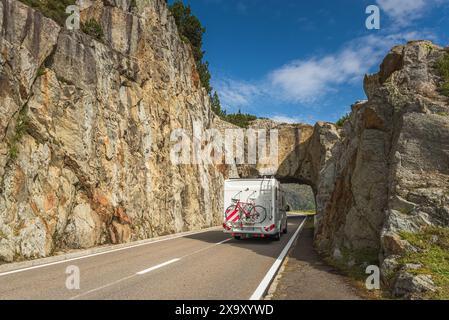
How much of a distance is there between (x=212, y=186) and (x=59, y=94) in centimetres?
2427

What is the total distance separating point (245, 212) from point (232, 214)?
747 mm

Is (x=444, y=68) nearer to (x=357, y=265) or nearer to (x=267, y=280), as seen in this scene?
(x=357, y=265)

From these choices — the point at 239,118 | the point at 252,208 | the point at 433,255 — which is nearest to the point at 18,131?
the point at 252,208

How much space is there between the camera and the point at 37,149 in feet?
50.9

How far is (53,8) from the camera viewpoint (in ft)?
76.5

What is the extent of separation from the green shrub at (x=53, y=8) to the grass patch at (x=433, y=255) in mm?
22609

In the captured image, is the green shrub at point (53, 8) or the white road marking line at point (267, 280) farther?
the green shrub at point (53, 8)

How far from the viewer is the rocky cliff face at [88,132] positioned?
14.5 m

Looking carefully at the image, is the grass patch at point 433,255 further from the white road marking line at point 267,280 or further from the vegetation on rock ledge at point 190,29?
the vegetation on rock ledge at point 190,29

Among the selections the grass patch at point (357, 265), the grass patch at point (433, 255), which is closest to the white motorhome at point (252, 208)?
the grass patch at point (357, 265)

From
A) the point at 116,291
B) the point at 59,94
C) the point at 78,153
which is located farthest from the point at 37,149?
the point at 116,291

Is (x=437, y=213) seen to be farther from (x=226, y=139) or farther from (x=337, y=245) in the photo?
(x=226, y=139)

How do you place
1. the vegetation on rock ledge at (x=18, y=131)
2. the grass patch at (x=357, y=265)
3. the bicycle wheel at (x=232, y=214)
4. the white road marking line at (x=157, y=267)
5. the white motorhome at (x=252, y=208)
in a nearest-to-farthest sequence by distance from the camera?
1. the grass patch at (x=357, y=265)
2. the white road marking line at (x=157, y=267)
3. the vegetation on rock ledge at (x=18, y=131)
4. the white motorhome at (x=252, y=208)
5. the bicycle wheel at (x=232, y=214)

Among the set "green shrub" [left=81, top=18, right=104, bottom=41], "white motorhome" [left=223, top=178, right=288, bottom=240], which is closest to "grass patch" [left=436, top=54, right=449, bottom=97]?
"white motorhome" [left=223, top=178, right=288, bottom=240]
